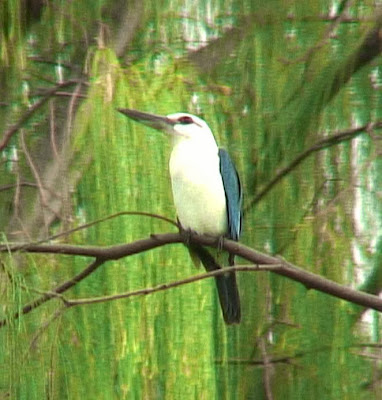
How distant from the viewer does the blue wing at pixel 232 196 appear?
1.94 metres

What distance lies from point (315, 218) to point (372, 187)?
0.27 ft

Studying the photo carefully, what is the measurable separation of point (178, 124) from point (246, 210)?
18cm

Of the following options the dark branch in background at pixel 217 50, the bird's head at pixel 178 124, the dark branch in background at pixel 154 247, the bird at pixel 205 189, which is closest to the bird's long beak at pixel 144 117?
the bird's head at pixel 178 124

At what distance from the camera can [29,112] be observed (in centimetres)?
198

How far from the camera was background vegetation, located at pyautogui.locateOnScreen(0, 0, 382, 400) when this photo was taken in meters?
1.45

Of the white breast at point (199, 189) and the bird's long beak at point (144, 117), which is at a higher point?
the bird's long beak at point (144, 117)

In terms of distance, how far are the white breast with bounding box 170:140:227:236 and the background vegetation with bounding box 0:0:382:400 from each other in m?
0.19

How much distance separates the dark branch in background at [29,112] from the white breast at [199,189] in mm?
206

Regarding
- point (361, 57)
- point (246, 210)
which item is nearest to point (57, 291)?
point (246, 210)

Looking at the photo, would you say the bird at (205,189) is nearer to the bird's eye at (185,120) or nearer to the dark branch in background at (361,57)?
the bird's eye at (185,120)

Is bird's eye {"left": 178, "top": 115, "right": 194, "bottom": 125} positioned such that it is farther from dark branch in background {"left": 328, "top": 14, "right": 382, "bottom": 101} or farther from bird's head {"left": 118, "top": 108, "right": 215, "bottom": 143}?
dark branch in background {"left": 328, "top": 14, "right": 382, "bottom": 101}

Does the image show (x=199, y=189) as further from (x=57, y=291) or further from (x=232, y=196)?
(x=57, y=291)

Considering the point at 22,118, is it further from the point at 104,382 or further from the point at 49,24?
the point at 104,382

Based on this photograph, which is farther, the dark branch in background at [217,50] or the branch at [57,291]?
the dark branch in background at [217,50]
